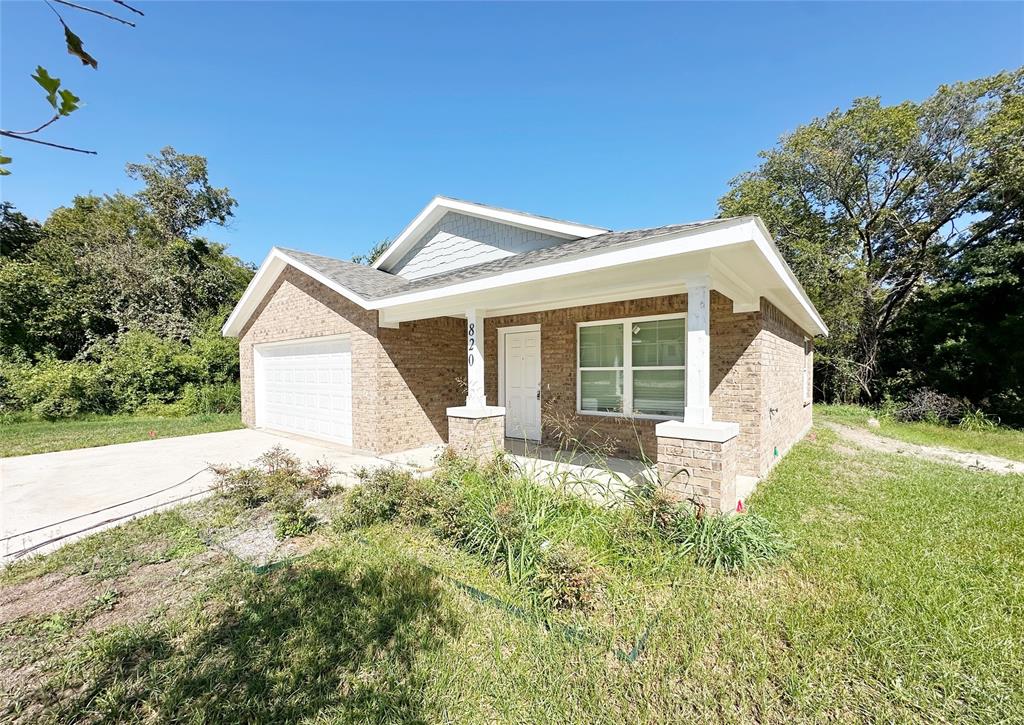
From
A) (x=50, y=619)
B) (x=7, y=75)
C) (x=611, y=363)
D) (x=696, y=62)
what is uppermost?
(x=696, y=62)

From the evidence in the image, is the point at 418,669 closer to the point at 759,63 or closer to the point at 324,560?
the point at 324,560

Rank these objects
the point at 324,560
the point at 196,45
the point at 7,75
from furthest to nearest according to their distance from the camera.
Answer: the point at 196,45 → the point at 324,560 → the point at 7,75

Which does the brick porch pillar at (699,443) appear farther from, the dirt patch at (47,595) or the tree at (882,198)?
the tree at (882,198)

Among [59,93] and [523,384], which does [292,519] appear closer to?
[59,93]

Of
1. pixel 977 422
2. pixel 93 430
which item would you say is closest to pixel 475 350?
pixel 93 430

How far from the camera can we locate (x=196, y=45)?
16.2 feet

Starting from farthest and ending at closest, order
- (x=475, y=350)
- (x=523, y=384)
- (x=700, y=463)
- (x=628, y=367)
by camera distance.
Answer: (x=523, y=384) < (x=628, y=367) < (x=475, y=350) < (x=700, y=463)

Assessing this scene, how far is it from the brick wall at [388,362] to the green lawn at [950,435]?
35.8ft

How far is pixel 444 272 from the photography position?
9.02m

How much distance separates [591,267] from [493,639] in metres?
3.77

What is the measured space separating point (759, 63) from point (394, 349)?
374 inches

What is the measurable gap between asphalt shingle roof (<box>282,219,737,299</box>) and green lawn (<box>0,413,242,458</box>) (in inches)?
235

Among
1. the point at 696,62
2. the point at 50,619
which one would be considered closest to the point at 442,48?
the point at 696,62

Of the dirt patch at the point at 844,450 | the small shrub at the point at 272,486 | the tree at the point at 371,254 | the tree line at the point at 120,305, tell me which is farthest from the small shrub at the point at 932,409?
the tree at the point at 371,254
